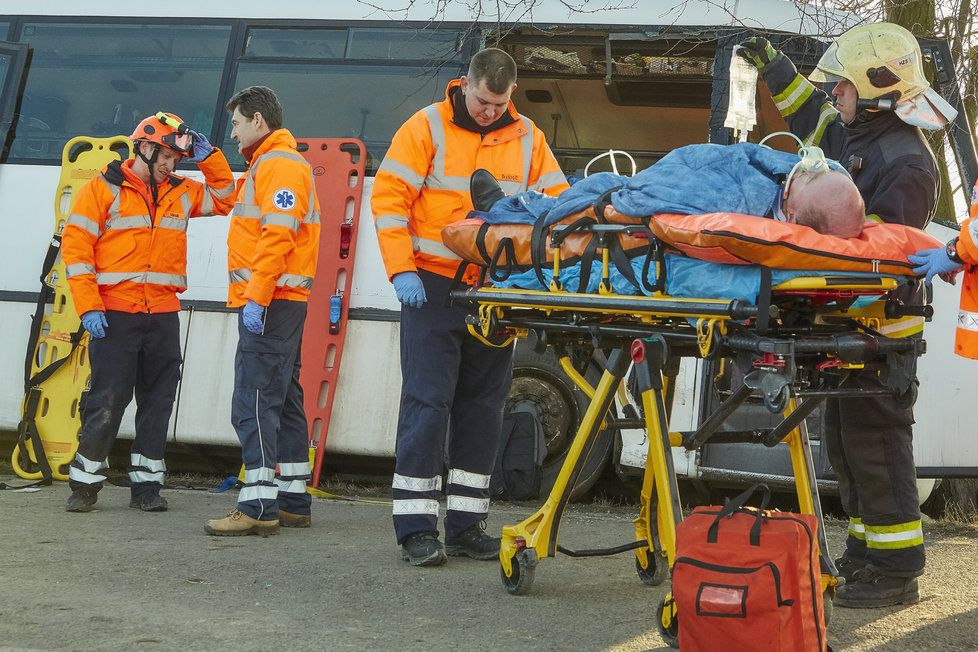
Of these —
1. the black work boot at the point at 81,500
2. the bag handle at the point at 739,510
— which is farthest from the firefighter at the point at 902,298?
the black work boot at the point at 81,500

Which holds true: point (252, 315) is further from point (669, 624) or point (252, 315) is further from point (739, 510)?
point (739, 510)

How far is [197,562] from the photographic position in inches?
163

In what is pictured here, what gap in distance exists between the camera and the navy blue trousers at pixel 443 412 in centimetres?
429

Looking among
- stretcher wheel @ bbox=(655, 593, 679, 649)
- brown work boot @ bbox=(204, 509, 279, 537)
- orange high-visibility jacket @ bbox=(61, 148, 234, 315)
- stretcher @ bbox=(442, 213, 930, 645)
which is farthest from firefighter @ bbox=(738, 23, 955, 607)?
orange high-visibility jacket @ bbox=(61, 148, 234, 315)

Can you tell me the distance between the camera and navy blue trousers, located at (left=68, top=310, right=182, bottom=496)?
541 cm

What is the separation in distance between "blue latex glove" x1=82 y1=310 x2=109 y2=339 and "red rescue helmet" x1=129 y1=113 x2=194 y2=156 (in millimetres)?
889

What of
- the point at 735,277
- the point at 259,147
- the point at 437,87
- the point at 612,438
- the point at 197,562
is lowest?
the point at 197,562

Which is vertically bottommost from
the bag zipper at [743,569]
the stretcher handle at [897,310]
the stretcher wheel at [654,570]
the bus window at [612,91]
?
the stretcher wheel at [654,570]

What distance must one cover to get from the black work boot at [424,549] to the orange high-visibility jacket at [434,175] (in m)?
1.02

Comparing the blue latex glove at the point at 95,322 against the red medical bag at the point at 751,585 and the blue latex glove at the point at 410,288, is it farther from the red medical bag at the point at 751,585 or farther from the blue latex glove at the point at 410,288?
the red medical bag at the point at 751,585

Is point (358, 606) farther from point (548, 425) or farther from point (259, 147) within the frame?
point (548, 425)

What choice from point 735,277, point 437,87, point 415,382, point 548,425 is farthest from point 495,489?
point 735,277

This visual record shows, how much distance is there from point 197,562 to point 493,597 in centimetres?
118

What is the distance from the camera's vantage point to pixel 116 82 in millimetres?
6828
